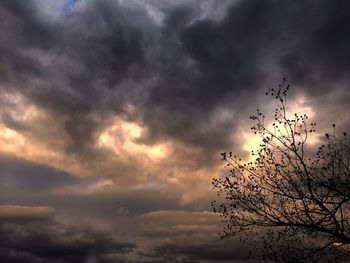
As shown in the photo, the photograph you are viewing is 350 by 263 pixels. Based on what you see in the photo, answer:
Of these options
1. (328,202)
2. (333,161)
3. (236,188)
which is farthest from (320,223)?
(236,188)

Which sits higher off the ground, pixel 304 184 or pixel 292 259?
pixel 304 184

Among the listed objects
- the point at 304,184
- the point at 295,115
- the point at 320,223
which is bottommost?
the point at 320,223

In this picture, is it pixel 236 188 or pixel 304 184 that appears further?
pixel 236 188

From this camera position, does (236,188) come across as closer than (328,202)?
No

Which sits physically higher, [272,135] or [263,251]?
[272,135]

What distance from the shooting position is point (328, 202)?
802 inches

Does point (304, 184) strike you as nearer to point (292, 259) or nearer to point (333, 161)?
point (333, 161)

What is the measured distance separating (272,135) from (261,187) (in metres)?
2.66

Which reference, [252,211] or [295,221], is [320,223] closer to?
[295,221]

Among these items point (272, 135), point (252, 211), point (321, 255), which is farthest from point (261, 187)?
point (321, 255)

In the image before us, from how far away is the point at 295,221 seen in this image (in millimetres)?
21344

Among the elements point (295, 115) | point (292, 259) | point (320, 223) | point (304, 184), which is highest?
point (295, 115)

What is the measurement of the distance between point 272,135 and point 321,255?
20.0 feet

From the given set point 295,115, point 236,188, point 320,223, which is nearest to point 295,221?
point 320,223
